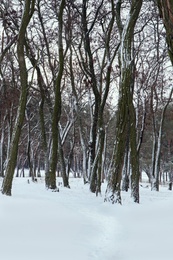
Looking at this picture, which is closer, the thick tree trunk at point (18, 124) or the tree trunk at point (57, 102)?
the thick tree trunk at point (18, 124)

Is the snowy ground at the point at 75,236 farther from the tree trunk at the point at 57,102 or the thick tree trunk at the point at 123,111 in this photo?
the tree trunk at the point at 57,102

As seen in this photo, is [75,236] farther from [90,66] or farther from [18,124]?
[90,66]

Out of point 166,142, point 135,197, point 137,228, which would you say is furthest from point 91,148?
point 166,142

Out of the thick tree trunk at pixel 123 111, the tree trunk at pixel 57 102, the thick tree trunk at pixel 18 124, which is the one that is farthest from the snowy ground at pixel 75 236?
the tree trunk at pixel 57 102

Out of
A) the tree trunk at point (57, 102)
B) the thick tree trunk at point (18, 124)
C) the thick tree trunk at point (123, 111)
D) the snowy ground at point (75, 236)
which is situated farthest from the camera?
the tree trunk at point (57, 102)

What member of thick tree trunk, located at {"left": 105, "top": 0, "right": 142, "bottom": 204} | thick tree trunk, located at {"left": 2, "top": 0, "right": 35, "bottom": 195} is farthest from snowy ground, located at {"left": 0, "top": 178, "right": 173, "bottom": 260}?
thick tree trunk, located at {"left": 2, "top": 0, "right": 35, "bottom": 195}

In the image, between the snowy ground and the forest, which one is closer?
the snowy ground

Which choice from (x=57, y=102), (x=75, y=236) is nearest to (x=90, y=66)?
(x=57, y=102)

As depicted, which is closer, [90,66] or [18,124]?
[18,124]

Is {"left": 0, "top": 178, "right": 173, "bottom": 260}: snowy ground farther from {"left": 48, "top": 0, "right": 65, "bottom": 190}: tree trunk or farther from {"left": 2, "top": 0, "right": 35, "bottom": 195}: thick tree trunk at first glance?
{"left": 48, "top": 0, "right": 65, "bottom": 190}: tree trunk

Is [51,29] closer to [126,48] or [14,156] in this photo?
[126,48]

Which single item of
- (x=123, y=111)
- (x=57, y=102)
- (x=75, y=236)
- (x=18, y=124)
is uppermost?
(x=57, y=102)

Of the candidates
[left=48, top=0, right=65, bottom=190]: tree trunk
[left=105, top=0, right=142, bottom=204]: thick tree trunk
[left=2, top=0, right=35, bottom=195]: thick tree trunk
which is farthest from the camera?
[left=48, top=0, right=65, bottom=190]: tree trunk

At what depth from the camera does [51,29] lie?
16906 mm
